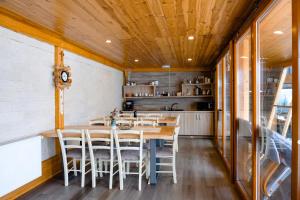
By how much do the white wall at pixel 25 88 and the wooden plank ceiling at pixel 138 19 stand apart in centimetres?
40

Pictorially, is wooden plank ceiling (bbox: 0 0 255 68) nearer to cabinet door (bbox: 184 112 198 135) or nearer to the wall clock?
the wall clock

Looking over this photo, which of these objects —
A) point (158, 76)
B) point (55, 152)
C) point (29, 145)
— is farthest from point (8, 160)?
point (158, 76)

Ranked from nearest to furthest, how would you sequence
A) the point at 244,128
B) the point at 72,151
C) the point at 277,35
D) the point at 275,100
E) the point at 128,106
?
1. the point at 275,100
2. the point at 277,35
3. the point at 244,128
4. the point at 72,151
5. the point at 128,106

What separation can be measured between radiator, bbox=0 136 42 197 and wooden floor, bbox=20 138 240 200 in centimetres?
39

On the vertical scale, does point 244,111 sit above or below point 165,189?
above

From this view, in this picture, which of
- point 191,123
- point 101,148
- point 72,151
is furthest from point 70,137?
point 191,123

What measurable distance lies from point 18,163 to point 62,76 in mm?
1754

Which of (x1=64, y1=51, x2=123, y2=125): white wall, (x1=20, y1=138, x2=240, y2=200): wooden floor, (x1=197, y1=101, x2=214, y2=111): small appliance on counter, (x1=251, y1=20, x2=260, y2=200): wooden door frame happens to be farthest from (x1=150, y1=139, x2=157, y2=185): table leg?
(x1=197, y1=101, x2=214, y2=111): small appliance on counter

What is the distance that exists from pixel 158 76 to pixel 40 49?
17.9 feet

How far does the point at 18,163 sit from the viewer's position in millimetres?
3184

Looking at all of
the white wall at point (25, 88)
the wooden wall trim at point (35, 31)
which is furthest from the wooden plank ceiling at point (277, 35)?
the white wall at point (25, 88)

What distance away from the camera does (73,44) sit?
4.99m

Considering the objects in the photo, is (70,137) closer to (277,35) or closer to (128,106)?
(277,35)

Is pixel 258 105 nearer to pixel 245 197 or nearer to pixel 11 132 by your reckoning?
pixel 245 197
